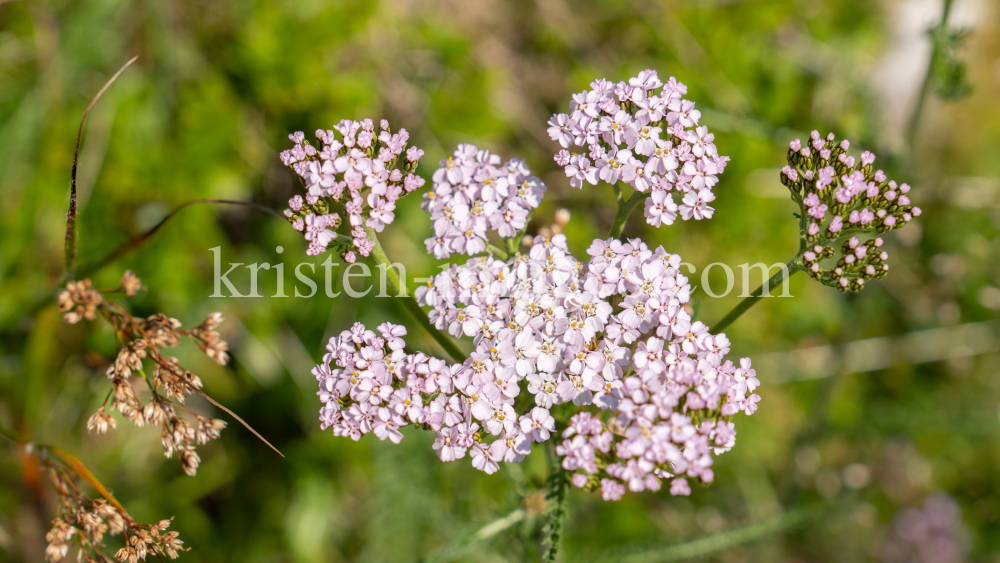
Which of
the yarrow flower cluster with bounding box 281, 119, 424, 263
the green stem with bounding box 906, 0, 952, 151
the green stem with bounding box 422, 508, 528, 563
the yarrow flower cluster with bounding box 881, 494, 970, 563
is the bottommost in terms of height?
the green stem with bounding box 422, 508, 528, 563

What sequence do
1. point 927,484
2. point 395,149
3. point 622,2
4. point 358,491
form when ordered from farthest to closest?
point 622,2 < point 927,484 < point 358,491 < point 395,149

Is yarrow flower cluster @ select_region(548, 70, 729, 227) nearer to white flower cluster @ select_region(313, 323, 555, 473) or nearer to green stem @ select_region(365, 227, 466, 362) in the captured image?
green stem @ select_region(365, 227, 466, 362)

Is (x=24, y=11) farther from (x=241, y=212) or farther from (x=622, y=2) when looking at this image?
(x=622, y=2)

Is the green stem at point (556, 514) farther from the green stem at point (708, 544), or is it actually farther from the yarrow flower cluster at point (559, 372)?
the green stem at point (708, 544)

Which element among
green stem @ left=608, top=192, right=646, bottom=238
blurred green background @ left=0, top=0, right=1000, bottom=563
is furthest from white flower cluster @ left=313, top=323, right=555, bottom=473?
blurred green background @ left=0, top=0, right=1000, bottom=563

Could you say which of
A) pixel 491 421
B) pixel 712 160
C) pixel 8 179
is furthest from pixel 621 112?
pixel 8 179

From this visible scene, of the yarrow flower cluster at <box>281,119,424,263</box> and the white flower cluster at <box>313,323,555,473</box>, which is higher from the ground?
the yarrow flower cluster at <box>281,119,424,263</box>

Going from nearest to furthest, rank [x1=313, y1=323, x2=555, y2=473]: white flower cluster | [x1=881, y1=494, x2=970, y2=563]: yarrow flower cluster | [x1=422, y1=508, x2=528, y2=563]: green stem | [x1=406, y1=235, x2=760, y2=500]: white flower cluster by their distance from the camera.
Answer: [x1=406, y1=235, x2=760, y2=500]: white flower cluster < [x1=313, y1=323, x2=555, y2=473]: white flower cluster < [x1=422, y1=508, x2=528, y2=563]: green stem < [x1=881, y1=494, x2=970, y2=563]: yarrow flower cluster

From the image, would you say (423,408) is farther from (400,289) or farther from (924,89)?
(924,89)
